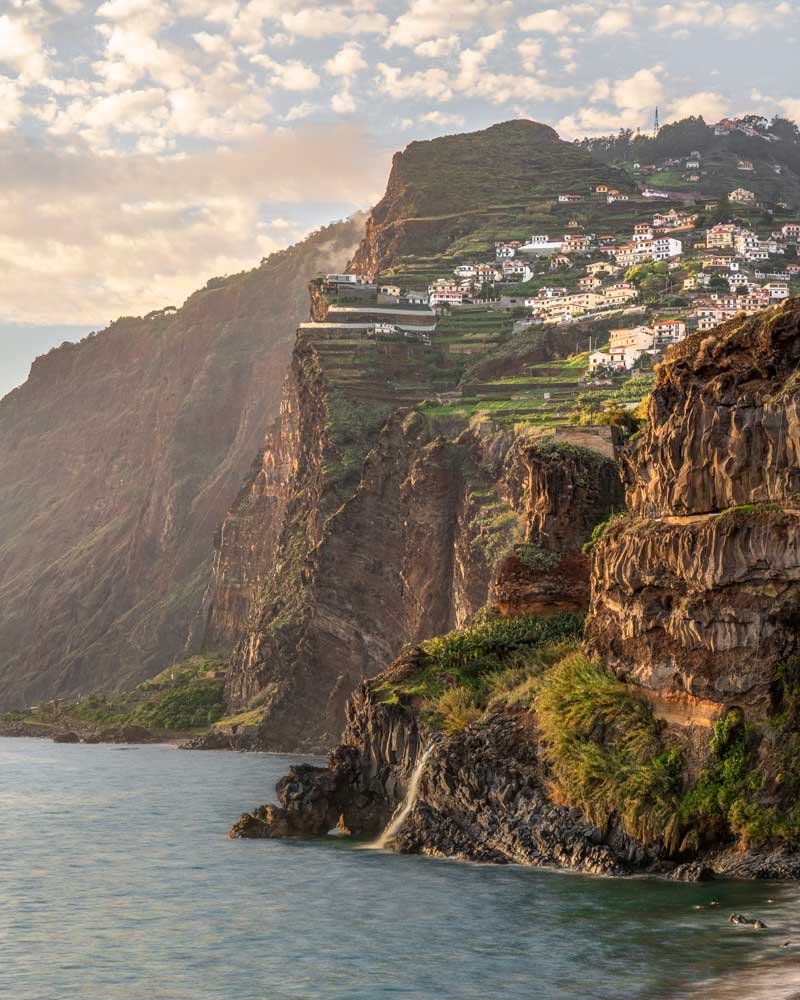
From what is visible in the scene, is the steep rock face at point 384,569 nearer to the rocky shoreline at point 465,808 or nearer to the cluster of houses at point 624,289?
the cluster of houses at point 624,289

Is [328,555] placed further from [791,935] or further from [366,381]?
[791,935]

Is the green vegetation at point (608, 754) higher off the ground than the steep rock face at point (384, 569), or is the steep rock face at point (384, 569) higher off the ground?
the steep rock face at point (384, 569)

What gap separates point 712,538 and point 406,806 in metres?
19.8

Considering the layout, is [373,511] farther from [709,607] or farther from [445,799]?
[709,607]

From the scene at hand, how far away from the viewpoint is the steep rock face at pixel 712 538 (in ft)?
167

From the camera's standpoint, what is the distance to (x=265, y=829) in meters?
68.0

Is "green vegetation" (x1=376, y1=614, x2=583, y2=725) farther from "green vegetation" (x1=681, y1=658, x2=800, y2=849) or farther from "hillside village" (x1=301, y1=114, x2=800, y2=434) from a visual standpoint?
"hillside village" (x1=301, y1=114, x2=800, y2=434)

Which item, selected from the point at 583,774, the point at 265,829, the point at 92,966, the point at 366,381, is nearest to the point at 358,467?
the point at 366,381

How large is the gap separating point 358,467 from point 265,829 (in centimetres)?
9521

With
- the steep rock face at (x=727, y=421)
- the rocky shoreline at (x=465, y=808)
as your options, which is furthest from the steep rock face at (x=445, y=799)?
the steep rock face at (x=727, y=421)

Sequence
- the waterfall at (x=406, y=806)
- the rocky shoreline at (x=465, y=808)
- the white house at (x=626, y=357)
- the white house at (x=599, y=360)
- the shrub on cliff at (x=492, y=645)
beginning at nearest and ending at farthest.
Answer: the rocky shoreline at (x=465, y=808)
the waterfall at (x=406, y=806)
the shrub on cliff at (x=492, y=645)
the white house at (x=626, y=357)
the white house at (x=599, y=360)

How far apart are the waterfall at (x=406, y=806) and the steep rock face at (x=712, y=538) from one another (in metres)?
8.83

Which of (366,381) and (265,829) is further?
(366,381)

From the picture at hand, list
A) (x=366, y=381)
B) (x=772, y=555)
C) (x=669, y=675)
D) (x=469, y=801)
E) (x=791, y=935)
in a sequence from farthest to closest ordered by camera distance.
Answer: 1. (x=366, y=381)
2. (x=469, y=801)
3. (x=669, y=675)
4. (x=772, y=555)
5. (x=791, y=935)
